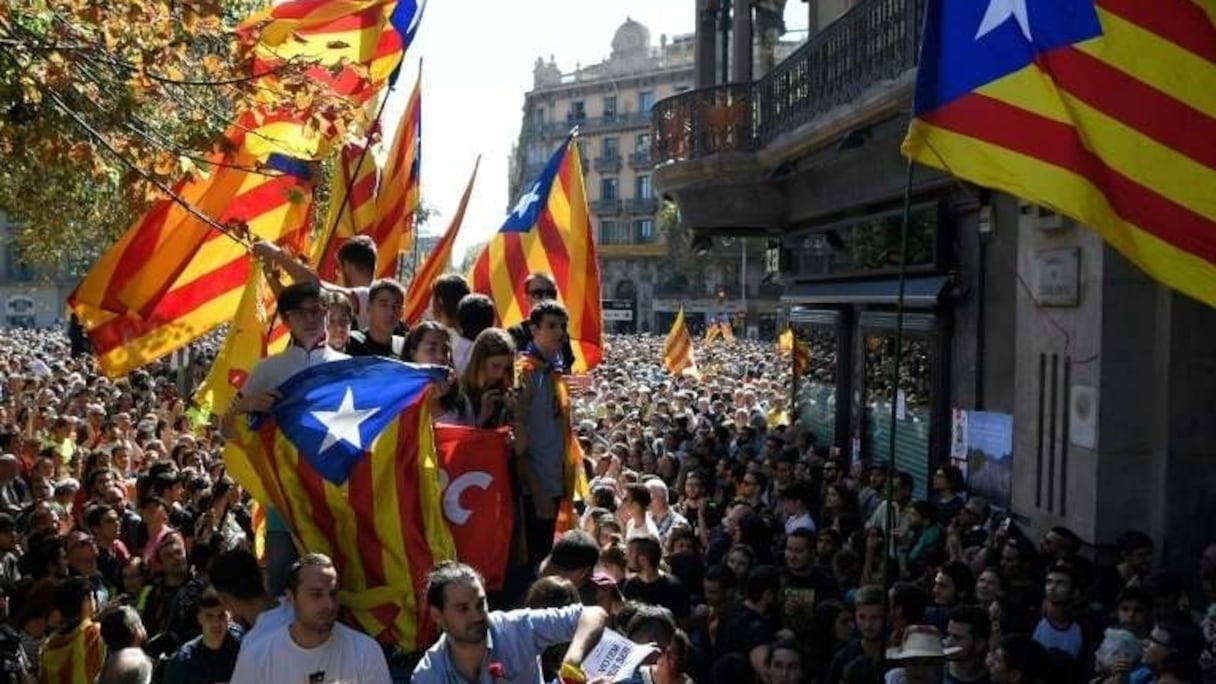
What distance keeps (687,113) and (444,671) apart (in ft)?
46.6

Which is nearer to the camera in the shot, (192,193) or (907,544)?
(192,193)

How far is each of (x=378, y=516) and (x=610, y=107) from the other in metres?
84.8

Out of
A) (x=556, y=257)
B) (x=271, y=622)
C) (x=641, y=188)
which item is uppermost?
(x=641, y=188)

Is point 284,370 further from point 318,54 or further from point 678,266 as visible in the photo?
point 678,266

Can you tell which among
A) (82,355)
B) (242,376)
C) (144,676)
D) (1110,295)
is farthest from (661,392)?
(144,676)

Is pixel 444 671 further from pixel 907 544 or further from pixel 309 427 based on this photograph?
pixel 907 544

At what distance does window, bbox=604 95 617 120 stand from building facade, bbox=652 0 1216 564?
6716cm

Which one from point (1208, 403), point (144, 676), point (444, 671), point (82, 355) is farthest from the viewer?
point (82, 355)

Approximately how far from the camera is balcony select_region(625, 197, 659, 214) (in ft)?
288

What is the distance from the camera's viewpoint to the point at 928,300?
13.2 metres

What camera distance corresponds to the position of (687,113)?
1817 cm

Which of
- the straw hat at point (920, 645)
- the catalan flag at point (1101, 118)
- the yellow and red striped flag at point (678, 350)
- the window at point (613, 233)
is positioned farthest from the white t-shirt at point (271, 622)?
the window at point (613, 233)

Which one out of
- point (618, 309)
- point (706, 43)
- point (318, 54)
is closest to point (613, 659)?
point (318, 54)

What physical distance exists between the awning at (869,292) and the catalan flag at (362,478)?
5072 mm
